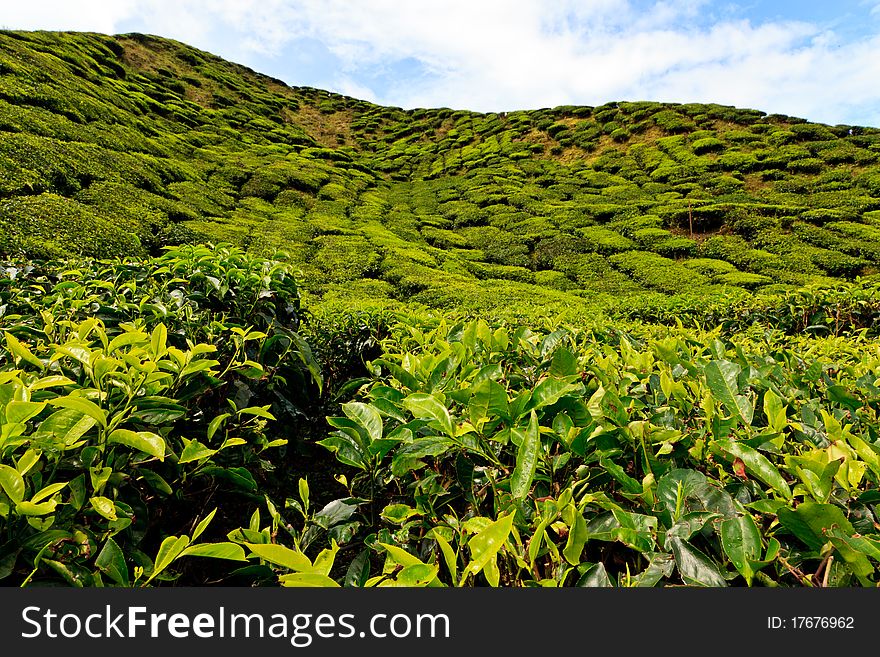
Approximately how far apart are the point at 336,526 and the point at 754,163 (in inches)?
981

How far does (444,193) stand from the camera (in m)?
21.8

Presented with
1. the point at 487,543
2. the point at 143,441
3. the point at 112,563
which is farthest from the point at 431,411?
the point at 112,563

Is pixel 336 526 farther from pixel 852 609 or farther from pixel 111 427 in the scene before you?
pixel 852 609

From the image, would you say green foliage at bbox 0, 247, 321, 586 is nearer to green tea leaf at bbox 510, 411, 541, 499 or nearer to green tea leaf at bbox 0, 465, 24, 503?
green tea leaf at bbox 0, 465, 24, 503

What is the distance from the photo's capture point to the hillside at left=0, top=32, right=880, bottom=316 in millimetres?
9219

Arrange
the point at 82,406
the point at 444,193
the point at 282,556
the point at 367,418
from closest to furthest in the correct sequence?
the point at 282,556 → the point at 82,406 → the point at 367,418 → the point at 444,193

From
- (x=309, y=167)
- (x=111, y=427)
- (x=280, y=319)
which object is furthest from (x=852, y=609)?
(x=309, y=167)

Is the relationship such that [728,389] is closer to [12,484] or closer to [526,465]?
[526,465]

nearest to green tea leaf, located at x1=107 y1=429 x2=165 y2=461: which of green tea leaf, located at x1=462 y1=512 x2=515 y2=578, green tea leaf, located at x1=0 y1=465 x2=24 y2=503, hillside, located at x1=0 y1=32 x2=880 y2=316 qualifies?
green tea leaf, located at x1=0 y1=465 x2=24 y2=503

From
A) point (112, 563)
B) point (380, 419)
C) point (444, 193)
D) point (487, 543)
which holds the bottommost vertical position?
point (112, 563)

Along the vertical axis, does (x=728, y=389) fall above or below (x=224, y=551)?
above

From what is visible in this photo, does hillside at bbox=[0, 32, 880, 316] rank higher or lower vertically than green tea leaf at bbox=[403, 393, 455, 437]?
higher

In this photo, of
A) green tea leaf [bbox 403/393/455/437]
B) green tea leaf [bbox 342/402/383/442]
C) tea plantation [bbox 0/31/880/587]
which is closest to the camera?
tea plantation [bbox 0/31/880/587]

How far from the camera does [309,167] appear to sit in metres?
20.5
